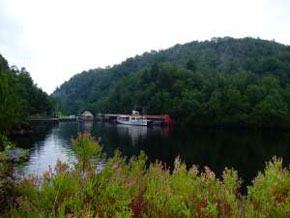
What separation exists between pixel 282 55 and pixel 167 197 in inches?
6818

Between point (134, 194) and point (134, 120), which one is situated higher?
point (134, 194)

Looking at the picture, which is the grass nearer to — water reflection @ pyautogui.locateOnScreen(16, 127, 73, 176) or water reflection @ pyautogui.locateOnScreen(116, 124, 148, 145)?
water reflection @ pyautogui.locateOnScreen(16, 127, 73, 176)

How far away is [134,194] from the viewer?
909cm

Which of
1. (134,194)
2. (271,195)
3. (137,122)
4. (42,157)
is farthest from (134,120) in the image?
(271,195)

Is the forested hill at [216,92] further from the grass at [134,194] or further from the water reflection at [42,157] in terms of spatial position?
the grass at [134,194]

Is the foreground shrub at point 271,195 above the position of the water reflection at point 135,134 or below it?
above

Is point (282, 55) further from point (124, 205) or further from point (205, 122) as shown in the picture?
point (124, 205)

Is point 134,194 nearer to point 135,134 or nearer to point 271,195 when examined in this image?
point 271,195

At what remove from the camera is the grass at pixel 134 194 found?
778cm

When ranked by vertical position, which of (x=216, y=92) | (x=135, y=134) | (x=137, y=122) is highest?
(x=216, y=92)

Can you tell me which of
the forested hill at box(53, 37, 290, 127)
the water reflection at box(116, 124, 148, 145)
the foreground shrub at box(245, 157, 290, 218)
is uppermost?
the forested hill at box(53, 37, 290, 127)

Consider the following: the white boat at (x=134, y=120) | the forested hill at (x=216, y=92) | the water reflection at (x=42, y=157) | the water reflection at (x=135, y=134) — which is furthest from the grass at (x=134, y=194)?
the white boat at (x=134, y=120)

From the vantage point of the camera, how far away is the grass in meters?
7.78

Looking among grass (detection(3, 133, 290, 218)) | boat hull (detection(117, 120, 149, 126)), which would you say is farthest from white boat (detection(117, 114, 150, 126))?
grass (detection(3, 133, 290, 218))
